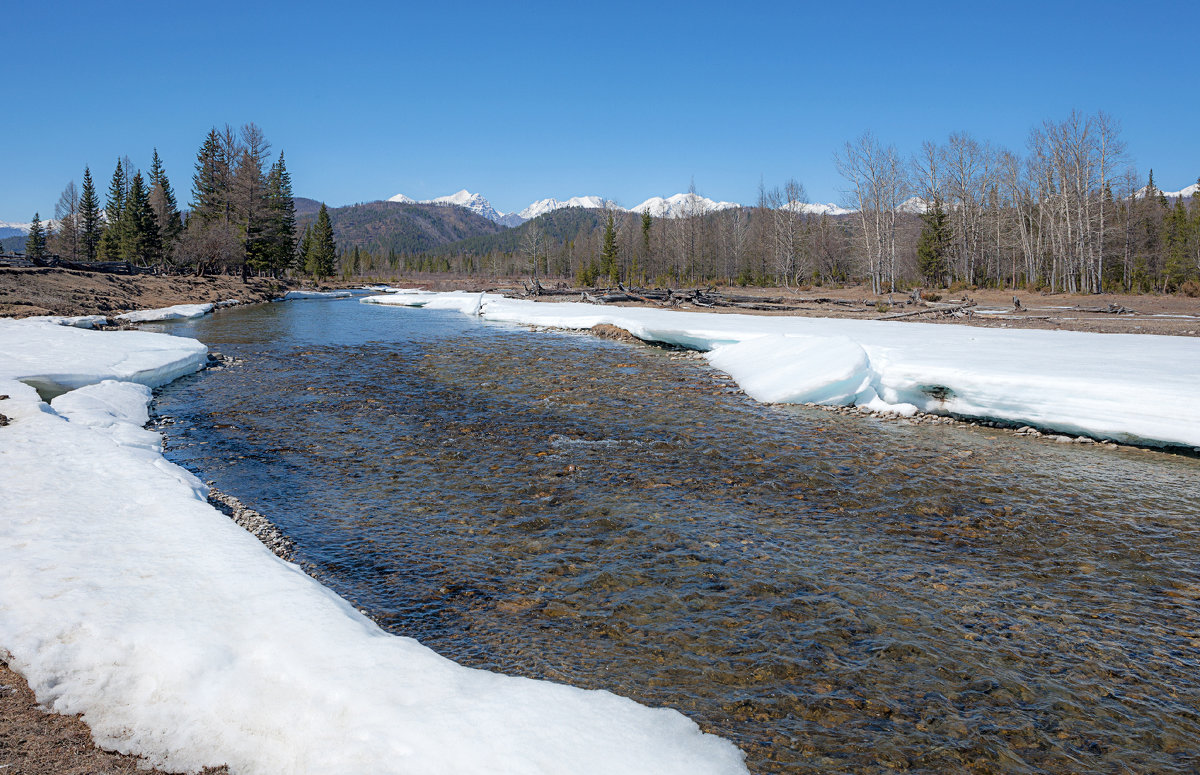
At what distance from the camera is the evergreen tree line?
4950 centimetres

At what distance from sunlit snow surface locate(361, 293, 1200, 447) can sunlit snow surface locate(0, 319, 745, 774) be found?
9.07 metres

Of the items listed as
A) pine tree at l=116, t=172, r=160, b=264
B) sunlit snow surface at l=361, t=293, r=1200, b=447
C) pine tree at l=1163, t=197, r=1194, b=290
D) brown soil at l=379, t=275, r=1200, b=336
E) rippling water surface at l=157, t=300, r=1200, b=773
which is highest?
pine tree at l=116, t=172, r=160, b=264

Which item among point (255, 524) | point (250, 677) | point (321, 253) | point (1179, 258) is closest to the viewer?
point (250, 677)

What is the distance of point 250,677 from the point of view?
319cm

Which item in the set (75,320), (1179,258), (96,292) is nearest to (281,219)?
(96,292)

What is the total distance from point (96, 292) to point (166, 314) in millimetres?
5781

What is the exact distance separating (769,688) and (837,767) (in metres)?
0.68

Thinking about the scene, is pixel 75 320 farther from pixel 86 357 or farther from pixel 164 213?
pixel 164 213

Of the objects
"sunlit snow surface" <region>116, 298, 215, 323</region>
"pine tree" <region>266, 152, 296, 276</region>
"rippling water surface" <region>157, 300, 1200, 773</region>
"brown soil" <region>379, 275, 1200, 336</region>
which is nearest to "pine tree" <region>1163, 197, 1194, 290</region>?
"brown soil" <region>379, 275, 1200, 336</region>

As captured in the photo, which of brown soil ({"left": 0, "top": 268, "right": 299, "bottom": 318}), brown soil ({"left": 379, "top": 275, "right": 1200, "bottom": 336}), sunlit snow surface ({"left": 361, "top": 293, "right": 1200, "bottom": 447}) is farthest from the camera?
brown soil ({"left": 0, "top": 268, "right": 299, "bottom": 318})

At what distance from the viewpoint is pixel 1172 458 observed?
852cm

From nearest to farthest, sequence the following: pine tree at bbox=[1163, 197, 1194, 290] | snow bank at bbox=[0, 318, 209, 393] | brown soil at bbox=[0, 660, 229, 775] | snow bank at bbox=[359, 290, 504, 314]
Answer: brown soil at bbox=[0, 660, 229, 775] → snow bank at bbox=[0, 318, 209, 393] → snow bank at bbox=[359, 290, 504, 314] → pine tree at bbox=[1163, 197, 1194, 290]

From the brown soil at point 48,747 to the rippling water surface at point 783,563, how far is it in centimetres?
181

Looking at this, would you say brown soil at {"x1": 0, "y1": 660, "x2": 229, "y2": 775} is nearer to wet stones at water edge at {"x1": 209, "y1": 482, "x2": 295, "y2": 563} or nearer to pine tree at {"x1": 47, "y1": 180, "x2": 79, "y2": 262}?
wet stones at water edge at {"x1": 209, "y1": 482, "x2": 295, "y2": 563}
